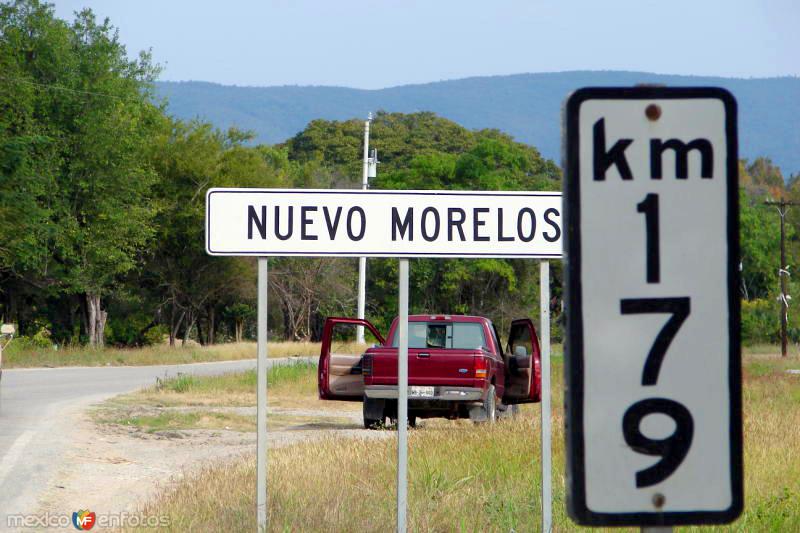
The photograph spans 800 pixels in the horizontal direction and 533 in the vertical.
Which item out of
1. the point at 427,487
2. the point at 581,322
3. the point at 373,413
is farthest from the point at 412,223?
the point at 373,413

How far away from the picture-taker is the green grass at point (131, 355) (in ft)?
121

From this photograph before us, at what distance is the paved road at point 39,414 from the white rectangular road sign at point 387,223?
3.17m

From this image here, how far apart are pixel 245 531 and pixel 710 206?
5.47 metres

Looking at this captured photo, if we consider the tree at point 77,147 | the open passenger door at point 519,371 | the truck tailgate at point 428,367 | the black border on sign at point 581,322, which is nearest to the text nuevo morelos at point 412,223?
the black border on sign at point 581,322

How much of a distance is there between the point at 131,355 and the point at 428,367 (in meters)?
26.1

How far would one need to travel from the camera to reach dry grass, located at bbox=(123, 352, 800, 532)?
776cm

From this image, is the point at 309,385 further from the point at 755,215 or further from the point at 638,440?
the point at 755,215

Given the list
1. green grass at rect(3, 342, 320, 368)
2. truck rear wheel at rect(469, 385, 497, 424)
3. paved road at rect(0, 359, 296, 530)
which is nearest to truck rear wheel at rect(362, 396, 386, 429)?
truck rear wheel at rect(469, 385, 497, 424)

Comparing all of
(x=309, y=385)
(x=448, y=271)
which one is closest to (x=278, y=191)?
(x=309, y=385)

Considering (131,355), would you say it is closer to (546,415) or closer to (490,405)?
(490,405)

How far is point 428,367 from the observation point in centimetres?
1744

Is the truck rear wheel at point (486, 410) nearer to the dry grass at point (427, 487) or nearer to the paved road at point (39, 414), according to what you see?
the dry grass at point (427, 487)

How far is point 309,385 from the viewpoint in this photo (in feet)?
90.2

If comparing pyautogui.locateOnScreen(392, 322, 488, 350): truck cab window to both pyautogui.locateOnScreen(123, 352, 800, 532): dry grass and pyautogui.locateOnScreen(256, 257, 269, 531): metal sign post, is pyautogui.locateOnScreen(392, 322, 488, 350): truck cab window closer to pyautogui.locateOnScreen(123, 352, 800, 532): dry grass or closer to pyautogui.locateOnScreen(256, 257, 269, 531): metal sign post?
pyautogui.locateOnScreen(123, 352, 800, 532): dry grass
